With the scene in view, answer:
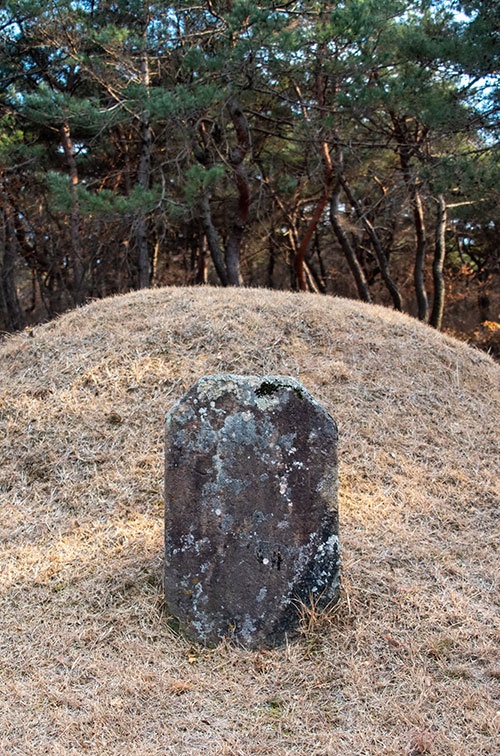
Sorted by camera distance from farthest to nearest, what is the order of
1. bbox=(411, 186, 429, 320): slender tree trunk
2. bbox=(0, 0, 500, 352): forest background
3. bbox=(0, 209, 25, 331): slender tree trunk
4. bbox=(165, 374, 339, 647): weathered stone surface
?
1. bbox=(0, 209, 25, 331): slender tree trunk
2. bbox=(411, 186, 429, 320): slender tree trunk
3. bbox=(0, 0, 500, 352): forest background
4. bbox=(165, 374, 339, 647): weathered stone surface

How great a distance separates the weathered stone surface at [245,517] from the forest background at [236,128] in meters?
7.93

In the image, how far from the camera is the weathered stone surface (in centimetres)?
334

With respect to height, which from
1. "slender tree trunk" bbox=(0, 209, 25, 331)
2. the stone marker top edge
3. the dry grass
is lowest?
the dry grass

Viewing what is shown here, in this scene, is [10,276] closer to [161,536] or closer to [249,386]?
[161,536]

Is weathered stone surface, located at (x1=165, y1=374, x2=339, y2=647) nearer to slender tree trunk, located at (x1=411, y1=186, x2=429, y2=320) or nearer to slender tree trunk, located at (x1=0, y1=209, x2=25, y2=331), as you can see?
slender tree trunk, located at (x1=411, y1=186, x2=429, y2=320)

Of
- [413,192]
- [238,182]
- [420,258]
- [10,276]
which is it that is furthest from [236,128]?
[10,276]

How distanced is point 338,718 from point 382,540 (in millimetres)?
1737

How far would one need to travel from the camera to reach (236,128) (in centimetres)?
1291

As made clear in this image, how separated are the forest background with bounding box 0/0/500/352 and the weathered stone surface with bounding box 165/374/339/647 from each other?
26.0 ft

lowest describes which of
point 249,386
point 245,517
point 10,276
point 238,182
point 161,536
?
point 161,536

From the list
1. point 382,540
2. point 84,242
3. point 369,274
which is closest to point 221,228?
point 84,242

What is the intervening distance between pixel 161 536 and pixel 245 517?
1.23 metres

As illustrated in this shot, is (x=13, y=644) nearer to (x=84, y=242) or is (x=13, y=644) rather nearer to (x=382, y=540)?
(x=382, y=540)

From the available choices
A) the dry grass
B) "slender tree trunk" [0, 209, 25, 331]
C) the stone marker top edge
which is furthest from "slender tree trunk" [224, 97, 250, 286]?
the stone marker top edge
